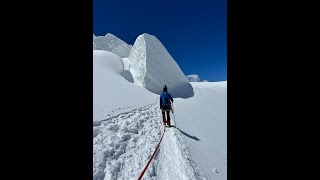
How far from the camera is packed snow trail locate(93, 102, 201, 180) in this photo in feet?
10.7

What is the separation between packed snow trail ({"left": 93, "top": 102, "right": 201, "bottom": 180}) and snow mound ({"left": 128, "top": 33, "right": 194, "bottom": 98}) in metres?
19.3

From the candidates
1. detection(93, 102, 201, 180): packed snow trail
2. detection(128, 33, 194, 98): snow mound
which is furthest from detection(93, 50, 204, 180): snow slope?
detection(128, 33, 194, 98): snow mound

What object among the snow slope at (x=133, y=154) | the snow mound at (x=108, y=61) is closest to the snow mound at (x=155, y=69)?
the snow mound at (x=108, y=61)

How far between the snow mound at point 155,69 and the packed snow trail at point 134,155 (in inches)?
760

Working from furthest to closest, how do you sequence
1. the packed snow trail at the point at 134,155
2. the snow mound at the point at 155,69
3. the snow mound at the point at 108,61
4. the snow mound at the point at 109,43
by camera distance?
the snow mound at the point at 109,43
the snow mound at the point at 108,61
the snow mound at the point at 155,69
the packed snow trail at the point at 134,155

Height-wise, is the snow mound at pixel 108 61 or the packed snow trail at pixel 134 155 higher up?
the snow mound at pixel 108 61

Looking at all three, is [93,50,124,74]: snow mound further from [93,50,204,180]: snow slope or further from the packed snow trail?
the packed snow trail

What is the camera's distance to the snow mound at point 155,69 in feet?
84.8

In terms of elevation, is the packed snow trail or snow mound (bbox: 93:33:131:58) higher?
snow mound (bbox: 93:33:131:58)

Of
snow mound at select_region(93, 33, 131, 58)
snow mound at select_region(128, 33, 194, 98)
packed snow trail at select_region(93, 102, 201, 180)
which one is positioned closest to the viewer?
packed snow trail at select_region(93, 102, 201, 180)

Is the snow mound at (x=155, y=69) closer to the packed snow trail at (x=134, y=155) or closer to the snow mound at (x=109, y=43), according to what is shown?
the packed snow trail at (x=134, y=155)

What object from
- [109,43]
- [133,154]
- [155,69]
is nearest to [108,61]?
[155,69]
